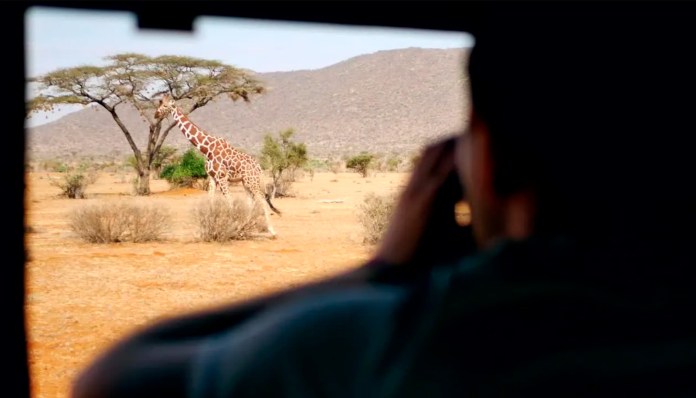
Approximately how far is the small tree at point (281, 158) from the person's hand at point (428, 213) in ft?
64.4

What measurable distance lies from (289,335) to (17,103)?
2.96ft

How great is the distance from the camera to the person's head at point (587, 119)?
0.58m

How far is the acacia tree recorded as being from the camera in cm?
2178

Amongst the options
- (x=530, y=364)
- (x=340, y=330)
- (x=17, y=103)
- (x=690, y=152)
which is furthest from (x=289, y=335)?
(x=17, y=103)

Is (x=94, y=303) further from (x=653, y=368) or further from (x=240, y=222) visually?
(x=653, y=368)

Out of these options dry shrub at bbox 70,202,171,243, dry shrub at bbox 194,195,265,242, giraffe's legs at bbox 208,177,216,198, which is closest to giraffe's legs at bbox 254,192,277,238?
dry shrub at bbox 194,195,265,242

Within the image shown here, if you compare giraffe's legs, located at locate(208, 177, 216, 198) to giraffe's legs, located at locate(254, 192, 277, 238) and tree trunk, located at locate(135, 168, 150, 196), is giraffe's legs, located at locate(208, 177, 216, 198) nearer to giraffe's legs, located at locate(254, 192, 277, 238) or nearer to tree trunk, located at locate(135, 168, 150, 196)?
giraffe's legs, located at locate(254, 192, 277, 238)

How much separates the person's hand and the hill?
167 ft

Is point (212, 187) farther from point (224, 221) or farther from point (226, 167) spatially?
point (224, 221)

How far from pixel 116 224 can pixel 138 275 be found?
2720 millimetres

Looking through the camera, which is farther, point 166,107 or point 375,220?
point 166,107

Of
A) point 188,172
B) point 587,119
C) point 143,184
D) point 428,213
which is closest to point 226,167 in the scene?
point 143,184

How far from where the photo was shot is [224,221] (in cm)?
1120

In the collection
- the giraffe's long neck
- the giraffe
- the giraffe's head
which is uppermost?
the giraffe's head
